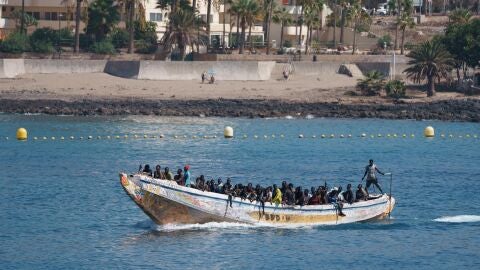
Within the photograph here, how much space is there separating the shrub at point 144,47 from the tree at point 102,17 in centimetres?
303

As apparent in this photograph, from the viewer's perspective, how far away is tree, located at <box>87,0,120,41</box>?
114062 mm

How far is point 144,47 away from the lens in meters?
114

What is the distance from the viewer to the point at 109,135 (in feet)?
278

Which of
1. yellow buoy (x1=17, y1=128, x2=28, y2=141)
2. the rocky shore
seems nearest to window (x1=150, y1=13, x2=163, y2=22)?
the rocky shore

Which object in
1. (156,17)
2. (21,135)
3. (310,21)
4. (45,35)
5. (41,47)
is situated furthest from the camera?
(156,17)

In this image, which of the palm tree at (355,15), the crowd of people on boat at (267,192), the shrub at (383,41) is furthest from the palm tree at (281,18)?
the crowd of people on boat at (267,192)

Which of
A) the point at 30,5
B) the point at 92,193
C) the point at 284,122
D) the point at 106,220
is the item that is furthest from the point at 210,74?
the point at 106,220

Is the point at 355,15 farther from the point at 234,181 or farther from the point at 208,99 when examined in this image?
the point at 234,181

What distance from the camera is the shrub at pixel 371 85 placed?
9975 cm

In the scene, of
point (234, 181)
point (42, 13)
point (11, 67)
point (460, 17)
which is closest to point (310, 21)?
point (460, 17)

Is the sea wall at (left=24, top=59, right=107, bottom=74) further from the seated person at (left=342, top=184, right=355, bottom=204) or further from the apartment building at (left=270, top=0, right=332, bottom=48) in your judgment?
the seated person at (left=342, top=184, right=355, bottom=204)

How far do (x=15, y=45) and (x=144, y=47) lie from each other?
12032 millimetres

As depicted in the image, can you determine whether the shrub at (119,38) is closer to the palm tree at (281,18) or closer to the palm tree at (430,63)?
the palm tree at (281,18)

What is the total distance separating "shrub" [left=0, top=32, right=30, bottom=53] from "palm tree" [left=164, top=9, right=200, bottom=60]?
486 inches
